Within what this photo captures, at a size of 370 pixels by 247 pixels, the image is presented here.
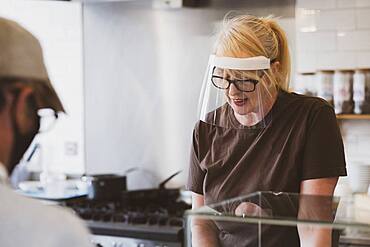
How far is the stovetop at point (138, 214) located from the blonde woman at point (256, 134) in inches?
40.4

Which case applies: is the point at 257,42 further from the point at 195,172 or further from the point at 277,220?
the point at 277,220

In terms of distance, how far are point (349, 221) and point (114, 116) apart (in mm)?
2360

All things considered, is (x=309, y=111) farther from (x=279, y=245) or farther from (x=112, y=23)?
(x=112, y=23)

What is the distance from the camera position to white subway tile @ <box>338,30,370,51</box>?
300cm

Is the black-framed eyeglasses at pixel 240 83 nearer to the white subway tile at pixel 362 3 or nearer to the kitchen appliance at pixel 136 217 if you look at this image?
the kitchen appliance at pixel 136 217

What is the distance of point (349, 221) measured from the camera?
1326 millimetres

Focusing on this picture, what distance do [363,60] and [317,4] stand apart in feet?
1.09

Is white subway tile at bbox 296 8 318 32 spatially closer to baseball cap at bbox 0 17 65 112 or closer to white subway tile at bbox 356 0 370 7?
white subway tile at bbox 356 0 370 7

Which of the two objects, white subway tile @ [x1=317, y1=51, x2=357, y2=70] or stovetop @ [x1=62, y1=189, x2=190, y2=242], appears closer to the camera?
stovetop @ [x1=62, y1=189, x2=190, y2=242]

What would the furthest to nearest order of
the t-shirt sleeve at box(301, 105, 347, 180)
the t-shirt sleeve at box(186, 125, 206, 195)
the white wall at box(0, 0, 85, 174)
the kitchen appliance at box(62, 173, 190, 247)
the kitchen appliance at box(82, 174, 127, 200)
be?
the white wall at box(0, 0, 85, 174)
the kitchen appliance at box(82, 174, 127, 200)
the kitchen appliance at box(62, 173, 190, 247)
the t-shirt sleeve at box(186, 125, 206, 195)
the t-shirt sleeve at box(301, 105, 347, 180)

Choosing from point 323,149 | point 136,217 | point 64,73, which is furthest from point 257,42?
point 64,73

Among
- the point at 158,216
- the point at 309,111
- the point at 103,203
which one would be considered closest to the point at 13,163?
the point at 309,111

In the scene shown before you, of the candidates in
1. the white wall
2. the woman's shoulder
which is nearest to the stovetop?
the white wall

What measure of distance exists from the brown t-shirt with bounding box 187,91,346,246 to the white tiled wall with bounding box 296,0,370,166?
140cm
